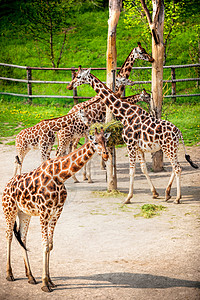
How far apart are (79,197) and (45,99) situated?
9653 mm

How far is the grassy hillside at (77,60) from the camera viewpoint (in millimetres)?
15545

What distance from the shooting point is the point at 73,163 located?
5359 mm

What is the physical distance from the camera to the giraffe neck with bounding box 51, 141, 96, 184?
17.5 ft

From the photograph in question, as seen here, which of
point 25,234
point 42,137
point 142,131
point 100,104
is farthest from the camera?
point 100,104

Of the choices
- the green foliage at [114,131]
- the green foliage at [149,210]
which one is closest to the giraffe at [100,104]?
the green foliage at [114,131]

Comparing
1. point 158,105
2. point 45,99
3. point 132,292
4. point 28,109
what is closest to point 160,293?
point 132,292

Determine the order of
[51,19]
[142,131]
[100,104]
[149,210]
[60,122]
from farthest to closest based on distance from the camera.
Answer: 1. [51,19]
2. [100,104]
3. [60,122]
4. [142,131]
5. [149,210]

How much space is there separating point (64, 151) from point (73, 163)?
171 inches

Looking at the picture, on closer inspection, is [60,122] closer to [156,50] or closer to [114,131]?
[114,131]

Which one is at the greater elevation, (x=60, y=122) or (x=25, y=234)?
(x=60, y=122)

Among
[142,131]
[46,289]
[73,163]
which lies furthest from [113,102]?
[46,289]

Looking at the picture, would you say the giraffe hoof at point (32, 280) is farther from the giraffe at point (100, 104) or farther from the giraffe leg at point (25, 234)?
the giraffe at point (100, 104)

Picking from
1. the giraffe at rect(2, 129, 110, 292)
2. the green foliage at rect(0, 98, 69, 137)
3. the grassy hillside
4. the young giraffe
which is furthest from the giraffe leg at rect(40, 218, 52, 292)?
the green foliage at rect(0, 98, 69, 137)

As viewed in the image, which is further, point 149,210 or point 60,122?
point 60,122
